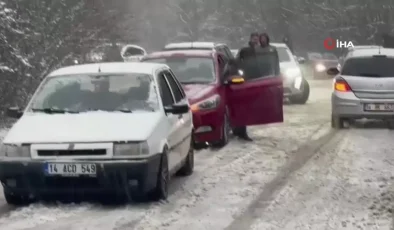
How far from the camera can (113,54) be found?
25.4m

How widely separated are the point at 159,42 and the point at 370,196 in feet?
202

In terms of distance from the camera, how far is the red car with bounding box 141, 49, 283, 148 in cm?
1518

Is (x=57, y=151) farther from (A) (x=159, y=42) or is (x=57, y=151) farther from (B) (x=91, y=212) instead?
(A) (x=159, y=42)

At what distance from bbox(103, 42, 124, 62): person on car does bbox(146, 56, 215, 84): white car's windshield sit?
875 centimetres

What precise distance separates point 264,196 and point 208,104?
435 centimetres

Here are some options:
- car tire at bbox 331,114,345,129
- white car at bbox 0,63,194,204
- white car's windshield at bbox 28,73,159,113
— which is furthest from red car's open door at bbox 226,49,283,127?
white car's windshield at bbox 28,73,159,113

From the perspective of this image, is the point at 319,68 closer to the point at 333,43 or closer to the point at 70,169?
the point at 333,43

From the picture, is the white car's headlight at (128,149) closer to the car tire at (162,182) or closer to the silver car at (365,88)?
the car tire at (162,182)

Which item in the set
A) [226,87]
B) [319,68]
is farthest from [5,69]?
[319,68]

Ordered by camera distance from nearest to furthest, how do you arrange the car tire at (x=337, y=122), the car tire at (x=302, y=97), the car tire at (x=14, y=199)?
the car tire at (x=14, y=199), the car tire at (x=337, y=122), the car tire at (x=302, y=97)

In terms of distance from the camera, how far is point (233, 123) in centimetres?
1593

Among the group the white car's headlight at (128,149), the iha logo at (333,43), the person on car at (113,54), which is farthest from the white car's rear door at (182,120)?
the iha logo at (333,43)

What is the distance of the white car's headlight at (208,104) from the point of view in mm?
14228

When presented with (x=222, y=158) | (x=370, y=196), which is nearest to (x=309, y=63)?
(x=222, y=158)
